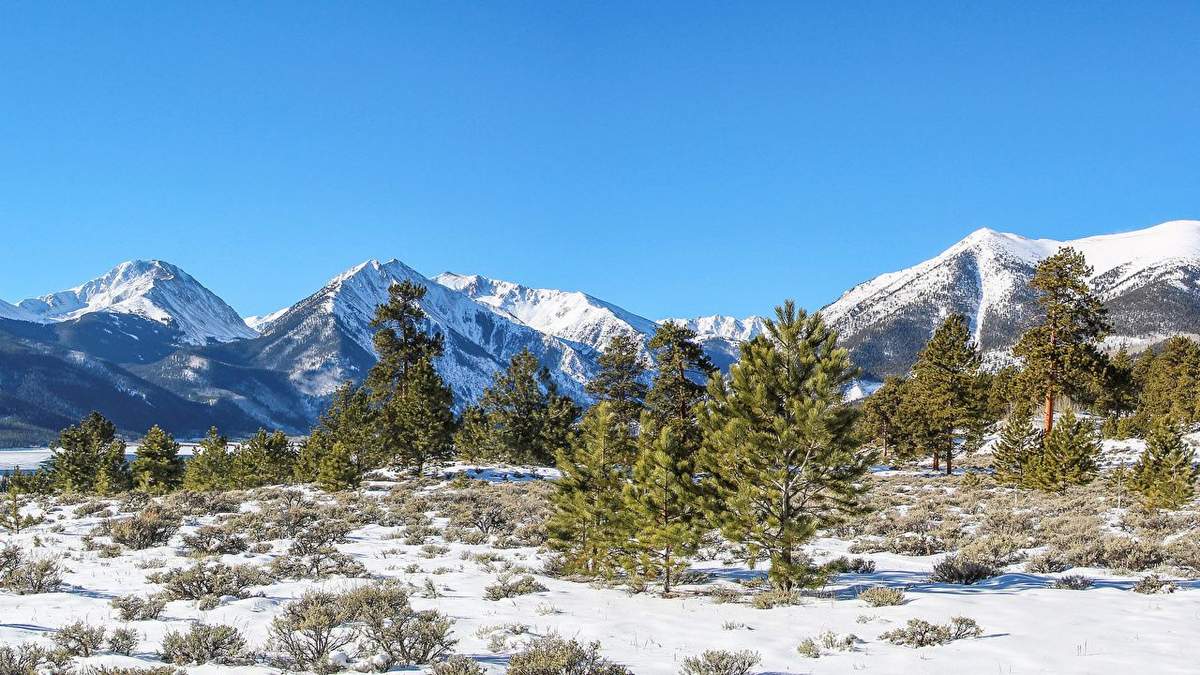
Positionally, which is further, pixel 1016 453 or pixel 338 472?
pixel 1016 453

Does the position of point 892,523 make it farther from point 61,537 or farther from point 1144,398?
point 1144,398

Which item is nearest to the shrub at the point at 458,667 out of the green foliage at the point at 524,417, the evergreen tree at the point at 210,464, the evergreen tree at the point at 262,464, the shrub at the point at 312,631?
the shrub at the point at 312,631

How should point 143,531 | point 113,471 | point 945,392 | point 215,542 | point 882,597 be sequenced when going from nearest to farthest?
point 882,597 → point 215,542 → point 143,531 → point 945,392 → point 113,471

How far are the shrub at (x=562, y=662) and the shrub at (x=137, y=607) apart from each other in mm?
6436

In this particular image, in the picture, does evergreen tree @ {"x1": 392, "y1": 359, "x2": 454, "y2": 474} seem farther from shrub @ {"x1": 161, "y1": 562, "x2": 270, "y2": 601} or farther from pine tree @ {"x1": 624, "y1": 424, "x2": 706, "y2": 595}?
pine tree @ {"x1": 624, "y1": 424, "x2": 706, "y2": 595}

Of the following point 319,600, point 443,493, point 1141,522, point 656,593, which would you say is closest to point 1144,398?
point 1141,522

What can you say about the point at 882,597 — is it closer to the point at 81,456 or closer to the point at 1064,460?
the point at 1064,460

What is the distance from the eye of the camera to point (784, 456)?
13.7 m

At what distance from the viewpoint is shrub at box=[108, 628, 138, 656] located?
9.37 metres

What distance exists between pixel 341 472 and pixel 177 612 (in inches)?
906

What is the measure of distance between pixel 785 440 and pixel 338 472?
2651 cm

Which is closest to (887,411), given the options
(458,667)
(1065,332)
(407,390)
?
(1065,332)

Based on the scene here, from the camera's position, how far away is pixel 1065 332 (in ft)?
117

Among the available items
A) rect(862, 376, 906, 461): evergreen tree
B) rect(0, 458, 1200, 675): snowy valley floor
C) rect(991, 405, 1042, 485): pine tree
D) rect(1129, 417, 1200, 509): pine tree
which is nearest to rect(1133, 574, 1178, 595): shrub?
rect(0, 458, 1200, 675): snowy valley floor
